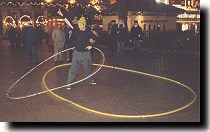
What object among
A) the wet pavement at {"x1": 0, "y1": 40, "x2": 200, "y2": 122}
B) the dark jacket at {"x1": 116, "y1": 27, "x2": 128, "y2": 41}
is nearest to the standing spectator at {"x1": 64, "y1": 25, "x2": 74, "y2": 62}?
the wet pavement at {"x1": 0, "y1": 40, "x2": 200, "y2": 122}

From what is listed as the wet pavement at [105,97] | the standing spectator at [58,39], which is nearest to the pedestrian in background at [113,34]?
the standing spectator at [58,39]

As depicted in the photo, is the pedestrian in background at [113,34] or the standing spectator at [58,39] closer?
the standing spectator at [58,39]

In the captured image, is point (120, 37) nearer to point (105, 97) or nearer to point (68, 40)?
point (68, 40)

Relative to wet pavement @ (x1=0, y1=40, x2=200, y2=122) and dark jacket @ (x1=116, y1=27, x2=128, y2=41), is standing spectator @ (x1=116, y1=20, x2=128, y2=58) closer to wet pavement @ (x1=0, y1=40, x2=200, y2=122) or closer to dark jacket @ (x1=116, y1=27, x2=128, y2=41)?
dark jacket @ (x1=116, y1=27, x2=128, y2=41)

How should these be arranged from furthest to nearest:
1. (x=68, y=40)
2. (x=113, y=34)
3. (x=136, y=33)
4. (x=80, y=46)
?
1. (x=136, y=33)
2. (x=113, y=34)
3. (x=68, y=40)
4. (x=80, y=46)

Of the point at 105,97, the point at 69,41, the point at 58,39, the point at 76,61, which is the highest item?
the point at 58,39

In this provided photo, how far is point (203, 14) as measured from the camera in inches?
263

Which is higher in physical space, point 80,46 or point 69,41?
point 80,46

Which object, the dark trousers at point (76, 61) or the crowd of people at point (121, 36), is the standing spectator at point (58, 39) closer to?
the crowd of people at point (121, 36)

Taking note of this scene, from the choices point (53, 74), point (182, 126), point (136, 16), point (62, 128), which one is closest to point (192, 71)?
point (53, 74)

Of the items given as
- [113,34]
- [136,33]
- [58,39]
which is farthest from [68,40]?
[136,33]

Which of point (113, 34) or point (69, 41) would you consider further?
point (113, 34)

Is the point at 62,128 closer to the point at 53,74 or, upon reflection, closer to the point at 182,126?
the point at 182,126

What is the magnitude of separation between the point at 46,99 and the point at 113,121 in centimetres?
268
